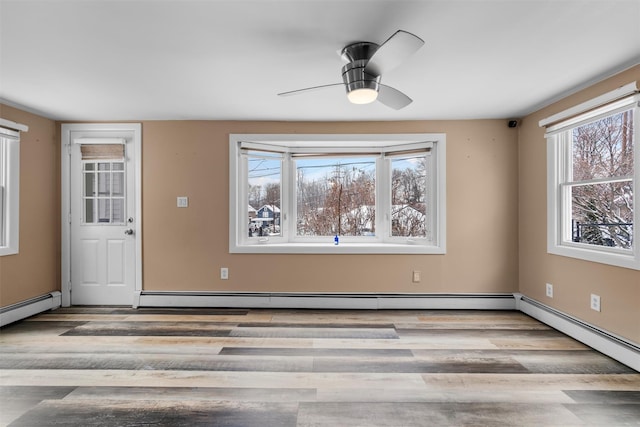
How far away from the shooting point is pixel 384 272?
389cm

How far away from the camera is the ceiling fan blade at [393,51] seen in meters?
1.68

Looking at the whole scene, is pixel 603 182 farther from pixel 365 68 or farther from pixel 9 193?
pixel 9 193

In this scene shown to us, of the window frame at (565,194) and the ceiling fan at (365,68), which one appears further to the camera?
the window frame at (565,194)

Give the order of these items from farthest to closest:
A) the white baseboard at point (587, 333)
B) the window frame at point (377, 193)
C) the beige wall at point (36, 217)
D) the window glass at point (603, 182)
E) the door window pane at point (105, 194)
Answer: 1. the door window pane at point (105, 194)
2. the window frame at point (377, 193)
3. the beige wall at point (36, 217)
4. the window glass at point (603, 182)
5. the white baseboard at point (587, 333)

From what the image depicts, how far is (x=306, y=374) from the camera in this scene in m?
2.33

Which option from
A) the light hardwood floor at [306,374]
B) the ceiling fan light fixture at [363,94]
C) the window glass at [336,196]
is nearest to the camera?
the light hardwood floor at [306,374]

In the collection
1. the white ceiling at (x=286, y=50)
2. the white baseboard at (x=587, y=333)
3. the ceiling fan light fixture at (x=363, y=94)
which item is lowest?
the white baseboard at (x=587, y=333)

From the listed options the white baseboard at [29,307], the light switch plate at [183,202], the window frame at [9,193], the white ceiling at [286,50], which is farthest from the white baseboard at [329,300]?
the white ceiling at [286,50]

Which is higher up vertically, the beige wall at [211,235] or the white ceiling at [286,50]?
the white ceiling at [286,50]

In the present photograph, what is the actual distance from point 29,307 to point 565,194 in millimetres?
5464

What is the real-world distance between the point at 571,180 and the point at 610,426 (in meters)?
2.11

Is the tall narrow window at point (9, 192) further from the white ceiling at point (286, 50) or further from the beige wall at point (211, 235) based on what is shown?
the beige wall at point (211, 235)

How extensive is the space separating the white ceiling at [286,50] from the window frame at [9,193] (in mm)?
430

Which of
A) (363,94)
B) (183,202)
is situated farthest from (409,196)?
(183,202)
